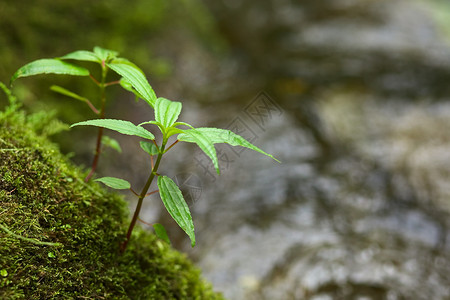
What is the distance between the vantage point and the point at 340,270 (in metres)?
2.89

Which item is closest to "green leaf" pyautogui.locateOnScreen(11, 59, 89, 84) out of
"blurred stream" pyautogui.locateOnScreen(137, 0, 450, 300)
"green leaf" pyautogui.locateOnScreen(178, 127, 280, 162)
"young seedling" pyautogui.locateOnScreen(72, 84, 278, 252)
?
"young seedling" pyautogui.locateOnScreen(72, 84, 278, 252)

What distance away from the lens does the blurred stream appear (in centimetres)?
293

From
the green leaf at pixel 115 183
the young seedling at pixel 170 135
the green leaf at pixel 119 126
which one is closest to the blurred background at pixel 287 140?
the green leaf at pixel 115 183

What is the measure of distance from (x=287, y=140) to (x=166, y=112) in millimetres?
3238

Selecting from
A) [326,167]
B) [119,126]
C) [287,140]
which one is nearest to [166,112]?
[119,126]

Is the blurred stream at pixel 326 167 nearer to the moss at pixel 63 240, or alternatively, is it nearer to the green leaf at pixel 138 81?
the moss at pixel 63 240

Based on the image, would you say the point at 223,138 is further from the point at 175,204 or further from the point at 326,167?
the point at 326,167

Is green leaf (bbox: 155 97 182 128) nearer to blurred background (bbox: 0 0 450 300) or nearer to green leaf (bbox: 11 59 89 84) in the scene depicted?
green leaf (bbox: 11 59 89 84)

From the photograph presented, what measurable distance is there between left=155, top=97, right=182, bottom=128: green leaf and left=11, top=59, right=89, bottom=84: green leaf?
529mm

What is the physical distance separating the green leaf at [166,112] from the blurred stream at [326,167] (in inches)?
66.2

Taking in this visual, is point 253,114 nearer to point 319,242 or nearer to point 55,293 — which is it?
point 319,242

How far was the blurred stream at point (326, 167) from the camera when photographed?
293 cm

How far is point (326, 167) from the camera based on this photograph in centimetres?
407

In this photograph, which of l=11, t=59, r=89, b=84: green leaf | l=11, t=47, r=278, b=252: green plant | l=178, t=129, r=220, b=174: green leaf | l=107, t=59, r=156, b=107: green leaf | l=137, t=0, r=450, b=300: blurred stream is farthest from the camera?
l=137, t=0, r=450, b=300: blurred stream
